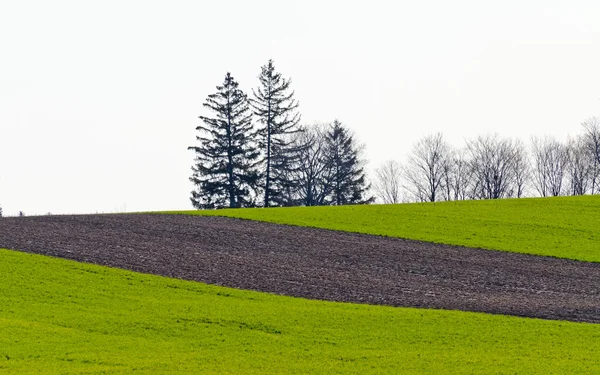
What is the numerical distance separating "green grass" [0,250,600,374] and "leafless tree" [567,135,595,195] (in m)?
86.5

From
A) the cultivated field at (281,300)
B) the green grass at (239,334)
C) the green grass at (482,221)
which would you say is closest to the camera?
the green grass at (239,334)

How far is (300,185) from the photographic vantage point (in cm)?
8838

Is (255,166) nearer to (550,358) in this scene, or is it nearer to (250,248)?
(250,248)

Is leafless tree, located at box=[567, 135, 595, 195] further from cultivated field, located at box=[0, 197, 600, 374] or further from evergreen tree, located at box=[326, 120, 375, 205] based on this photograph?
cultivated field, located at box=[0, 197, 600, 374]

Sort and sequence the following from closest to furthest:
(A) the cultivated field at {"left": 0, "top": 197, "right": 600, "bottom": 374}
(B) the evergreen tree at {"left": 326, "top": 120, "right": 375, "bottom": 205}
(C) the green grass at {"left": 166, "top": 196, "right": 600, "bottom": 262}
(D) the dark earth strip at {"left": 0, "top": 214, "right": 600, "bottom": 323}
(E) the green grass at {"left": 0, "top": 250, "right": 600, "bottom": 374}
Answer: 1. (E) the green grass at {"left": 0, "top": 250, "right": 600, "bottom": 374}
2. (A) the cultivated field at {"left": 0, "top": 197, "right": 600, "bottom": 374}
3. (D) the dark earth strip at {"left": 0, "top": 214, "right": 600, "bottom": 323}
4. (C) the green grass at {"left": 166, "top": 196, "right": 600, "bottom": 262}
5. (B) the evergreen tree at {"left": 326, "top": 120, "right": 375, "bottom": 205}

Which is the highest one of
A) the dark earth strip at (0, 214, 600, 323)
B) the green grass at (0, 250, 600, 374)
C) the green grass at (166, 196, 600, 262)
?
the green grass at (166, 196, 600, 262)

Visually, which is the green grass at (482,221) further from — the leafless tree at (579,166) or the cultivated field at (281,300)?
the leafless tree at (579,166)

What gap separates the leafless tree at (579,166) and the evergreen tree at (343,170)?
30.7 m

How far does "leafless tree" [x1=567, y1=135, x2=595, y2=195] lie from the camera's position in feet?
348

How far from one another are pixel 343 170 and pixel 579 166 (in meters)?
35.7

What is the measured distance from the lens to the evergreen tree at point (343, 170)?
8944cm

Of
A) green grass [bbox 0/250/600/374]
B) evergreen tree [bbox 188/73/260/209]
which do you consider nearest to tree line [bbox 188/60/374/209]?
evergreen tree [bbox 188/73/260/209]

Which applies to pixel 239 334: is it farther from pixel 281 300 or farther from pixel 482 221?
pixel 482 221

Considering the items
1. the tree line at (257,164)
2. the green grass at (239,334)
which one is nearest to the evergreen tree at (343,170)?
the tree line at (257,164)
